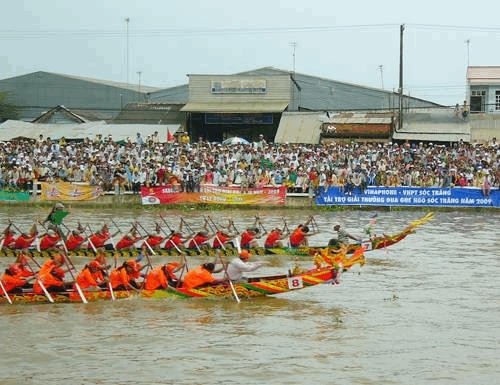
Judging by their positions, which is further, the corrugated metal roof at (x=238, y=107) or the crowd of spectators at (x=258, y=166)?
the corrugated metal roof at (x=238, y=107)

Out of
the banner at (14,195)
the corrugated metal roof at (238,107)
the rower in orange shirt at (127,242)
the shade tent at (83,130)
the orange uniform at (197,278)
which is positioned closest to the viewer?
the orange uniform at (197,278)

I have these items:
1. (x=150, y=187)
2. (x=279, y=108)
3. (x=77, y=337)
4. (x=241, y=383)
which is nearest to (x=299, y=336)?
(x=241, y=383)

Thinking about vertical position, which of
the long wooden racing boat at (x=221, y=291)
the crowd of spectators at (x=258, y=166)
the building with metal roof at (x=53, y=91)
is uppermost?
the building with metal roof at (x=53, y=91)

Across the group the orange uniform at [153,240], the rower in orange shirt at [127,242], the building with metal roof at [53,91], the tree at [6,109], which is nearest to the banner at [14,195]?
the rower in orange shirt at [127,242]

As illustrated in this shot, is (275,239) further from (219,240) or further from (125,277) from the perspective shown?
(125,277)

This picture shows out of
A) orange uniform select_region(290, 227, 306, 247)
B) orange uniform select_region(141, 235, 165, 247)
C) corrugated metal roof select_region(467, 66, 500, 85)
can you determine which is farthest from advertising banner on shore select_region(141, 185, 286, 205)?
corrugated metal roof select_region(467, 66, 500, 85)

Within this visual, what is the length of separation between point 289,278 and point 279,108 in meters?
26.7

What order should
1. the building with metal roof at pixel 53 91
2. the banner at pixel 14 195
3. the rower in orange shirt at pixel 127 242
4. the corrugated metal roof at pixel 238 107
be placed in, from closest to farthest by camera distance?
the rower in orange shirt at pixel 127 242, the banner at pixel 14 195, the corrugated metal roof at pixel 238 107, the building with metal roof at pixel 53 91

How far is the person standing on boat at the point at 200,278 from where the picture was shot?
16422mm

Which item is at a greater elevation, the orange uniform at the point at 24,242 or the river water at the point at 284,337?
the orange uniform at the point at 24,242

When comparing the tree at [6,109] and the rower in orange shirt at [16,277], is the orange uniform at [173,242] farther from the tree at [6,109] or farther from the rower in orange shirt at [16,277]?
the tree at [6,109]

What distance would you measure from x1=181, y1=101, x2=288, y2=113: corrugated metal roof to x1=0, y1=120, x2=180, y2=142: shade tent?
52.8 inches

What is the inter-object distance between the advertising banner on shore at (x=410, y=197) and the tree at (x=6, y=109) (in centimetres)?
2514

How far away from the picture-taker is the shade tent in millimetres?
41844
